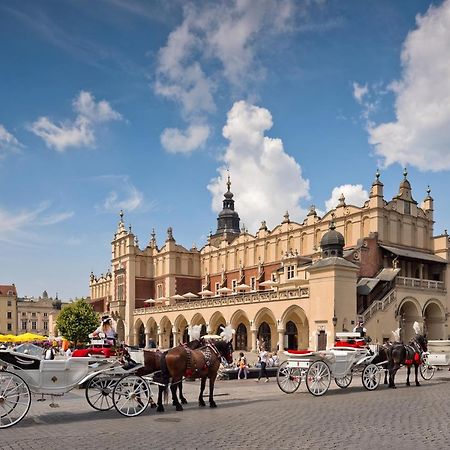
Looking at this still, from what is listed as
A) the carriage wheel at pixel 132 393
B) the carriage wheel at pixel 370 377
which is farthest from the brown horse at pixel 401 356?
the carriage wheel at pixel 132 393

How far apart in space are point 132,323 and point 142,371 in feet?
165

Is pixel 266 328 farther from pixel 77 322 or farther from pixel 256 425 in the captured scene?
pixel 256 425

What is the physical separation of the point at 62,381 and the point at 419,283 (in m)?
33.9

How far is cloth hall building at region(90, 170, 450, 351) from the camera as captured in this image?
3606 cm

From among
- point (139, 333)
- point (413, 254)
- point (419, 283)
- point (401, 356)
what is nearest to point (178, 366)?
point (401, 356)

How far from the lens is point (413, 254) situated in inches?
1714

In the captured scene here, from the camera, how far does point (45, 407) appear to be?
14.3 metres

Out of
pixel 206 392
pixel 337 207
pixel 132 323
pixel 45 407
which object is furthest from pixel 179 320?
pixel 45 407

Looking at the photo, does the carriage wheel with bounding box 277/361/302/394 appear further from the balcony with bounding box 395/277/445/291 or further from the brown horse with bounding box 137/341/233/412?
the balcony with bounding box 395/277/445/291

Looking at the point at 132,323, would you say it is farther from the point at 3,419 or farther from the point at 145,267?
the point at 3,419

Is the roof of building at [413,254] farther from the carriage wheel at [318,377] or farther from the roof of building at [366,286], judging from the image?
the carriage wheel at [318,377]

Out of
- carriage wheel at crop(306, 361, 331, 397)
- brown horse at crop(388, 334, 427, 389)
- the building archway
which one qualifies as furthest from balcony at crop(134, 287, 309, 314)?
carriage wheel at crop(306, 361, 331, 397)

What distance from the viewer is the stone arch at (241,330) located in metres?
45.9

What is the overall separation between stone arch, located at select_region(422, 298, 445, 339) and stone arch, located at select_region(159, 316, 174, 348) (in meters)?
24.2
